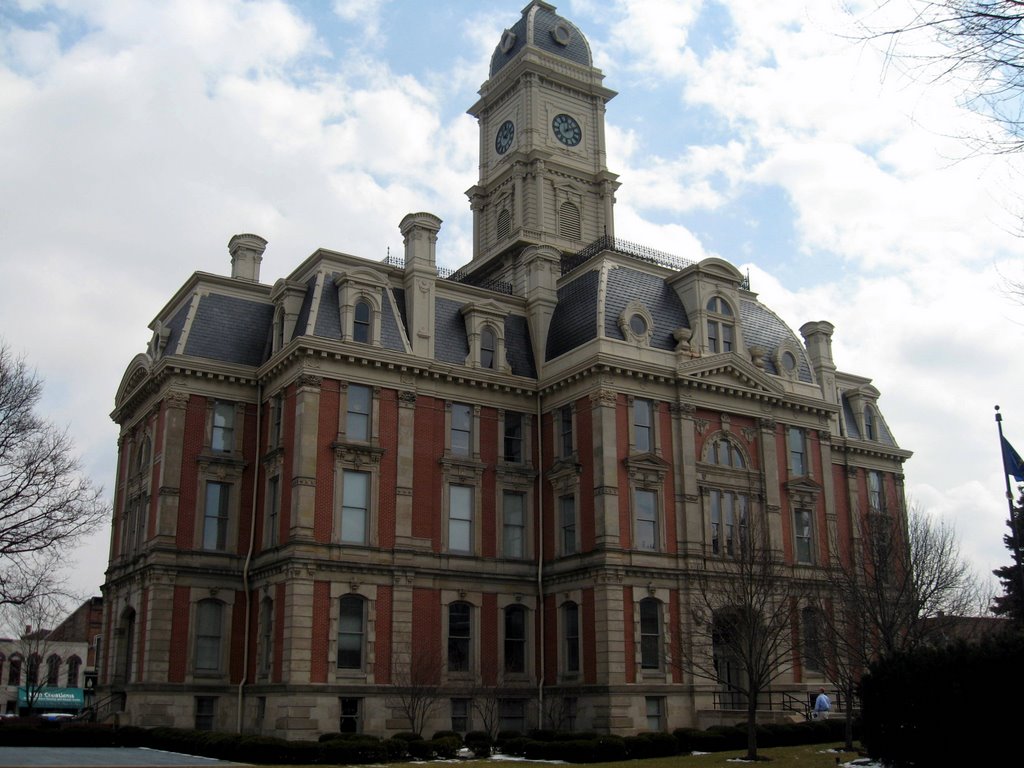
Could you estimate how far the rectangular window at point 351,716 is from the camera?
130 feet

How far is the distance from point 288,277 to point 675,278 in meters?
17.6

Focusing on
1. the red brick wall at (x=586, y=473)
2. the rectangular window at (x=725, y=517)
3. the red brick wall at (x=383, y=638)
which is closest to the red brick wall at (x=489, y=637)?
the red brick wall at (x=383, y=638)

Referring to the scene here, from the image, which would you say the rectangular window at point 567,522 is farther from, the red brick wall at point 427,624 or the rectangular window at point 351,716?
the rectangular window at point 351,716

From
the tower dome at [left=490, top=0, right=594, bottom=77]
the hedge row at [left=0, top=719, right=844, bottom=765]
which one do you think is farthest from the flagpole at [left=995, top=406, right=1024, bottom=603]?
the tower dome at [left=490, top=0, right=594, bottom=77]

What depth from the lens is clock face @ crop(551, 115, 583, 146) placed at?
6306cm

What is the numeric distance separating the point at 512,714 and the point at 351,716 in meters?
7.17

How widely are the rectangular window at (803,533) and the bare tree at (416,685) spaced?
57.3 ft

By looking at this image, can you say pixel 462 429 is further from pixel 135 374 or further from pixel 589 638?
pixel 135 374

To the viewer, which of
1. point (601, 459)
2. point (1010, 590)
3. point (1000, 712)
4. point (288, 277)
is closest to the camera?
point (1000, 712)

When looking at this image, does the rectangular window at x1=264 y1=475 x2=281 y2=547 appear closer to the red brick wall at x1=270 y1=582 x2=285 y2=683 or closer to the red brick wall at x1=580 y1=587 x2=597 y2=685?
the red brick wall at x1=270 y1=582 x2=285 y2=683

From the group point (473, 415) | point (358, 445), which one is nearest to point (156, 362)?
point (358, 445)

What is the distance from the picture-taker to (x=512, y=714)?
4378 centimetres

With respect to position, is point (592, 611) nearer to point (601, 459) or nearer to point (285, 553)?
point (601, 459)

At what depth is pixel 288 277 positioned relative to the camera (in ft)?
157
